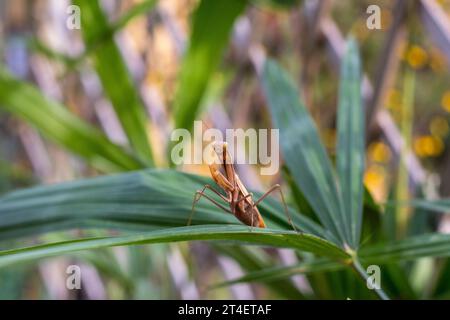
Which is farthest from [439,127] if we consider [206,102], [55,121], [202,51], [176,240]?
[176,240]

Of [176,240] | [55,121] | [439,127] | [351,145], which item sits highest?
[439,127]

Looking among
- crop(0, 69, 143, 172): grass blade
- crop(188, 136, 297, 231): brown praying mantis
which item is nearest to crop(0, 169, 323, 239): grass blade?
crop(188, 136, 297, 231): brown praying mantis

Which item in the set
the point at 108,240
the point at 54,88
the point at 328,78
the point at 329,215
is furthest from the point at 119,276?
the point at 54,88

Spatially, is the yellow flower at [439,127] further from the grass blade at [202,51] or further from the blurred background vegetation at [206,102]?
the grass blade at [202,51]

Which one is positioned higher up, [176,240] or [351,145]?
[351,145]

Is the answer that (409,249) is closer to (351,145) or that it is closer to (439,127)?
(351,145)

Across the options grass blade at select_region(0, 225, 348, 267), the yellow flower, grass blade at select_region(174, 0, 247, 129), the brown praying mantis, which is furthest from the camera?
the yellow flower

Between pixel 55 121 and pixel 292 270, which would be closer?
pixel 292 270

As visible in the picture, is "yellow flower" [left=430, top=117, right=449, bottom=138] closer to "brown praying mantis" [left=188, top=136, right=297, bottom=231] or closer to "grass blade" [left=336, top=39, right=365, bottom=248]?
"grass blade" [left=336, top=39, right=365, bottom=248]
